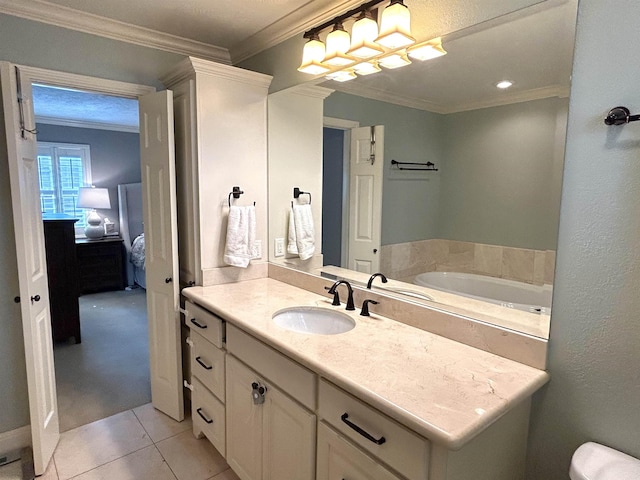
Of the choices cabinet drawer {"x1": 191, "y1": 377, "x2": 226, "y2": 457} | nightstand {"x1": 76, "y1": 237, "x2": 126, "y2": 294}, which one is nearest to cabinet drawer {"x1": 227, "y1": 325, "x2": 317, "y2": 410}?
cabinet drawer {"x1": 191, "y1": 377, "x2": 226, "y2": 457}

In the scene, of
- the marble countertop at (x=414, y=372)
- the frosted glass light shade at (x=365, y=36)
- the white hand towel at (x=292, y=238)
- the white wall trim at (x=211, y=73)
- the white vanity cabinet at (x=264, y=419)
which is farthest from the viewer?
the white hand towel at (x=292, y=238)

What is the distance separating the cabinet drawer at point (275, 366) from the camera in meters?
1.32

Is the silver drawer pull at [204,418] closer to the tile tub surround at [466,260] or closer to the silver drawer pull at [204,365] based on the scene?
the silver drawer pull at [204,365]

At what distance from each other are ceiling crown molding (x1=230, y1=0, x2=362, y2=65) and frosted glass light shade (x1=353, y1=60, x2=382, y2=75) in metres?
0.26

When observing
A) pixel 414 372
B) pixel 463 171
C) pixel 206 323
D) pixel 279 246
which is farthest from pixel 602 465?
pixel 279 246

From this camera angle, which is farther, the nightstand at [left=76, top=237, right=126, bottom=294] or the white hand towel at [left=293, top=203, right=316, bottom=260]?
the nightstand at [left=76, top=237, right=126, bottom=294]

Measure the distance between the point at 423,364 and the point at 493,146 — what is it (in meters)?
0.89

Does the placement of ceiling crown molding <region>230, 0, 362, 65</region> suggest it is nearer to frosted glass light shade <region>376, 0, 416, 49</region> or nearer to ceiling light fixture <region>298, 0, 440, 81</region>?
ceiling light fixture <region>298, 0, 440, 81</region>

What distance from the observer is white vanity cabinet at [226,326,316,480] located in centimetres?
137

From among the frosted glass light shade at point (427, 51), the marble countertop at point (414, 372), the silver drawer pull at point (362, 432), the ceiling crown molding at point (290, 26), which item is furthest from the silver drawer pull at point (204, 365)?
the ceiling crown molding at point (290, 26)

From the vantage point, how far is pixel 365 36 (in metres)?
1.61

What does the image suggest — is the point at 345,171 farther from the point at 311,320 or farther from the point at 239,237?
the point at 311,320

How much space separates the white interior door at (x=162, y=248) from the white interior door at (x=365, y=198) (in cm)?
103

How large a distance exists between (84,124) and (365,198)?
5.31 meters
